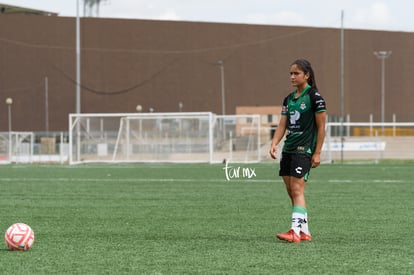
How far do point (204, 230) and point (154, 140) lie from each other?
2945cm

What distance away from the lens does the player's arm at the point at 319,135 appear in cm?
867

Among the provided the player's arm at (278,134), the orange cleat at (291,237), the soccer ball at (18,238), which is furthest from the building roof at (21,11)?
the soccer ball at (18,238)

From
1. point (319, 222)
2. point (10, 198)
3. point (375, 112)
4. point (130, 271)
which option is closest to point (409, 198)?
point (319, 222)

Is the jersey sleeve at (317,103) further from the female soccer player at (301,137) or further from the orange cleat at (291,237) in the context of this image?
the orange cleat at (291,237)

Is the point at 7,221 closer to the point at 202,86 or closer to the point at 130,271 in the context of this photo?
the point at 130,271

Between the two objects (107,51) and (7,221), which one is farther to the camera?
(107,51)

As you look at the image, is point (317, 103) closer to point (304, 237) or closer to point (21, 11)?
point (304, 237)

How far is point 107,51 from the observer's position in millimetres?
71625

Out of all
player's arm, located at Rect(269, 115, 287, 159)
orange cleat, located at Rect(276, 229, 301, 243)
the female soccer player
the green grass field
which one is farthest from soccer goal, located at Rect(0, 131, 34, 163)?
orange cleat, located at Rect(276, 229, 301, 243)

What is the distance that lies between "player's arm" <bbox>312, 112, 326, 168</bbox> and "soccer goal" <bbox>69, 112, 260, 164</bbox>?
2912cm

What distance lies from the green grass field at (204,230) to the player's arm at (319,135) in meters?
0.84

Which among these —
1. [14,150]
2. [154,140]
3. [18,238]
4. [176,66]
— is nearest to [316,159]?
[18,238]

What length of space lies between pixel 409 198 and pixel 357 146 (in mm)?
27197

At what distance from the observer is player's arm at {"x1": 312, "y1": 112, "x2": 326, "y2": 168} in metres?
8.67
